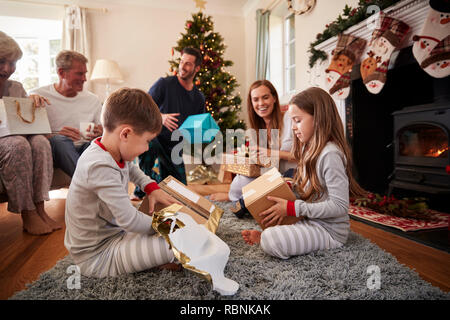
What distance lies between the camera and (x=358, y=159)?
2.15m

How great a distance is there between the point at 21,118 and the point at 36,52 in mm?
3321

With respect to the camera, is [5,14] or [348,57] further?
[5,14]

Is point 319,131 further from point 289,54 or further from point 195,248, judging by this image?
point 289,54

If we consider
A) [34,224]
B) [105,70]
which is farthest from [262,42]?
[34,224]

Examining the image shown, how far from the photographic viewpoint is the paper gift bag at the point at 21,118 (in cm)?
133

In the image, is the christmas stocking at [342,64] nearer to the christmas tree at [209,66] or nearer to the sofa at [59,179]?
the christmas tree at [209,66]

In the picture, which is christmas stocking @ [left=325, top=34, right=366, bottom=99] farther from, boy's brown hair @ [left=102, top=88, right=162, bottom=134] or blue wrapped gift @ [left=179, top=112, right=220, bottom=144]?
boy's brown hair @ [left=102, top=88, right=162, bottom=134]

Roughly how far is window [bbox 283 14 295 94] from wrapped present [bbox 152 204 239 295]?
304 centimetres

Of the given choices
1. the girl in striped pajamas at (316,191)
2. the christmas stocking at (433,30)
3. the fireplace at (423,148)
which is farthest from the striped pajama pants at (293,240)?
the christmas stocking at (433,30)

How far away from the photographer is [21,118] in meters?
1.38

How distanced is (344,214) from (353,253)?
0.50 ft

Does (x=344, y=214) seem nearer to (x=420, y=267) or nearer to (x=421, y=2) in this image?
(x=420, y=267)

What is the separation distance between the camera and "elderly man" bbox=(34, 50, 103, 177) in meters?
1.62

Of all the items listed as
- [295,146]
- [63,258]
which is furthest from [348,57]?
[63,258]
